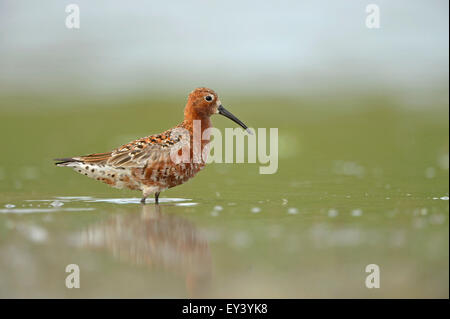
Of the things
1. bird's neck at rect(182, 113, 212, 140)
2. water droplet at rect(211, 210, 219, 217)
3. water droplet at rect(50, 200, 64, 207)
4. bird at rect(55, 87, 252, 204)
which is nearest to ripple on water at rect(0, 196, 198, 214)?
water droplet at rect(50, 200, 64, 207)

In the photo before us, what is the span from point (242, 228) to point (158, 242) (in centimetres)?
127

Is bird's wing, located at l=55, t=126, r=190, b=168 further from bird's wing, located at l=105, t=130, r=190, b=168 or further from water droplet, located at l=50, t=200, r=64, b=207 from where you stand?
water droplet, located at l=50, t=200, r=64, b=207

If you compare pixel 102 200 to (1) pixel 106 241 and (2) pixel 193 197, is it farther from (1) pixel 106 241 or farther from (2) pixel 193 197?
(1) pixel 106 241

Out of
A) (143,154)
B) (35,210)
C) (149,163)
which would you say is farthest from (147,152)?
(35,210)

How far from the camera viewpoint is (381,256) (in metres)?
8.02

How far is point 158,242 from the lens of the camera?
8734 mm

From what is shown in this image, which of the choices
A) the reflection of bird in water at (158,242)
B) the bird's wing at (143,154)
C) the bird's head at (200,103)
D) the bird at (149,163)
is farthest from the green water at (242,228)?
the bird's head at (200,103)

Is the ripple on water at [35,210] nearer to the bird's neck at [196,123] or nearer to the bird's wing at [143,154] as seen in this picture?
the bird's wing at [143,154]

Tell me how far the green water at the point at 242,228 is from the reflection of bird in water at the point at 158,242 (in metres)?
0.02

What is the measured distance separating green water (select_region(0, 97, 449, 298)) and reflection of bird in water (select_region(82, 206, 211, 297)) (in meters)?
0.02

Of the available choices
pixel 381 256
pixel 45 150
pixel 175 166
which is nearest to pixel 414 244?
pixel 381 256

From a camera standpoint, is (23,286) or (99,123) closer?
(23,286)

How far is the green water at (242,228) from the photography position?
23.4 feet

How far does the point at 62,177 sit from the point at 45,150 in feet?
15.5
